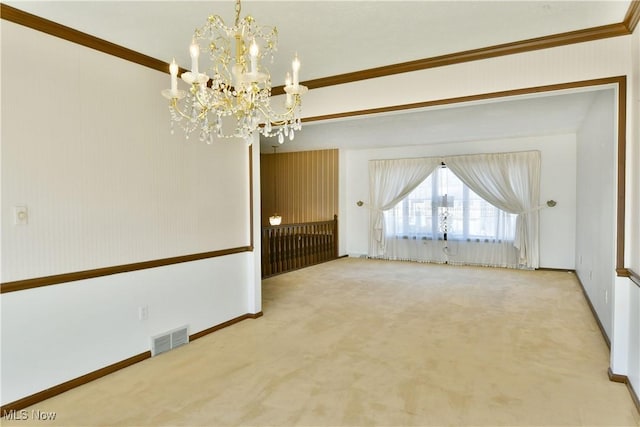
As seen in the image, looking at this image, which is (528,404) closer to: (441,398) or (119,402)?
(441,398)

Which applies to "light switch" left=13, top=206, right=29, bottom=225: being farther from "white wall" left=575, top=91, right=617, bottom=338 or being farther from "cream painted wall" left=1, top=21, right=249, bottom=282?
"white wall" left=575, top=91, right=617, bottom=338

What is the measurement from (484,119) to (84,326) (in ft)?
17.6

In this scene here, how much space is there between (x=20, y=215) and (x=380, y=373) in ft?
8.79

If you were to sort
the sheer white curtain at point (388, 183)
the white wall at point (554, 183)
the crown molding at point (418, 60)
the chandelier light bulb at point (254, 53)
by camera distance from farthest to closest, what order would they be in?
the sheer white curtain at point (388, 183)
the white wall at point (554, 183)
the crown molding at point (418, 60)
the chandelier light bulb at point (254, 53)

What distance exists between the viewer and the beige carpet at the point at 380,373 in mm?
2297

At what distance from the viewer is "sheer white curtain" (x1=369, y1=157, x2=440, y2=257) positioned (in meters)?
7.91

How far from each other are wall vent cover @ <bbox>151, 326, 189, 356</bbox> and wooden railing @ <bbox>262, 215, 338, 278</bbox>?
2966 millimetres

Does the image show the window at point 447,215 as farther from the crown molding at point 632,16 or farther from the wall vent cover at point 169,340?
the wall vent cover at point 169,340

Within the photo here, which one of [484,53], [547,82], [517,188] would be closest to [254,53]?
[484,53]

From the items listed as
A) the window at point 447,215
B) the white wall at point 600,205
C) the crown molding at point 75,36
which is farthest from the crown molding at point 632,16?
the window at point 447,215

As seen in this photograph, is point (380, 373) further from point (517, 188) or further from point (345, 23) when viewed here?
point (517, 188)

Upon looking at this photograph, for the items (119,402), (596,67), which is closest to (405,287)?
(596,67)

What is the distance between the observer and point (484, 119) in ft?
17.9

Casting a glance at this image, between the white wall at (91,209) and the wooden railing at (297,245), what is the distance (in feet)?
9.11
